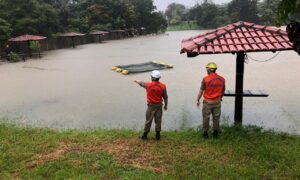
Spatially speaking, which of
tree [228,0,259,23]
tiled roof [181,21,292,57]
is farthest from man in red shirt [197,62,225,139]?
tree [228,0,259,23]

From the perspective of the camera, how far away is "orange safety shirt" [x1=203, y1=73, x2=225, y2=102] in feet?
22.9

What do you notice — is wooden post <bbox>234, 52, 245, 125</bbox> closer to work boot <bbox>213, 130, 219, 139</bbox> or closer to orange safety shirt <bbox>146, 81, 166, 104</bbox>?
work boot <bbox>213, 130, 219, 139</bbox>

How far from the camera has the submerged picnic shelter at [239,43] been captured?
7.29m

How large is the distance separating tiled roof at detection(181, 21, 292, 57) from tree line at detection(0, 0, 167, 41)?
2320 cm

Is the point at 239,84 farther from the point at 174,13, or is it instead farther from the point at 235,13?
the point at 174,13

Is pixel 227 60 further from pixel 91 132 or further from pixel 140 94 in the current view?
pixel 91 132

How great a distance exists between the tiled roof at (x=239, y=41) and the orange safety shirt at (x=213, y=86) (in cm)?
58

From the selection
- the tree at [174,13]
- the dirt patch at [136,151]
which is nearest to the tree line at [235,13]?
the tree at [174,13]

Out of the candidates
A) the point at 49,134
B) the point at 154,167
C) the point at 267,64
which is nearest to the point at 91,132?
the point at 49,134

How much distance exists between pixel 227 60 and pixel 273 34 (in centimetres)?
1412

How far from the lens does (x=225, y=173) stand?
211 inches

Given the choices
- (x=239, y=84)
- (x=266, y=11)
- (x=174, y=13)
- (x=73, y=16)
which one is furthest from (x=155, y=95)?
(x=174, y=13)

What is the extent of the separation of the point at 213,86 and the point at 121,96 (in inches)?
248

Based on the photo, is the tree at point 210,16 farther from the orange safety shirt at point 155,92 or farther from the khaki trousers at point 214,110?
the orange safety shirt at point 155,92
